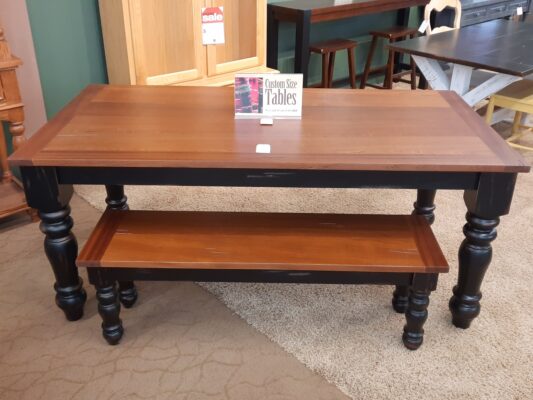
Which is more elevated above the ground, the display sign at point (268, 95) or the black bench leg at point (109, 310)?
the display sign at point (268, 95)

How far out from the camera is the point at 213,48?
3.16 meters

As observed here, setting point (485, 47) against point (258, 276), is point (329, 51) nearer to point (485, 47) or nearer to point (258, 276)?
point (485, 47)


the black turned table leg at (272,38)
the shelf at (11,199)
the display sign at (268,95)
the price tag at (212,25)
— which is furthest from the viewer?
the black turned table leg at (272,38)

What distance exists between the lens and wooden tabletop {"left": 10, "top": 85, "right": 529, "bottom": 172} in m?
1.57

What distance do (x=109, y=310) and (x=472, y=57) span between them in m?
2.37

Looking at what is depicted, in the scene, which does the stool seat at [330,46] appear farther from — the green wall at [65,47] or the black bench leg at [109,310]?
the black bench leg at [109,310]

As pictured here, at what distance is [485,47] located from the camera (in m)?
3.17

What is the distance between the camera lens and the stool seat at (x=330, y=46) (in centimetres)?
396

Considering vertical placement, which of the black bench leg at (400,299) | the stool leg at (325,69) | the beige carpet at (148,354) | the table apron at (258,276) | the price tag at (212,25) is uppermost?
the price tag at (212,25)

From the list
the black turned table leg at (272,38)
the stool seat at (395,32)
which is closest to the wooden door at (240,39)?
the black turned table leg at (272,38)

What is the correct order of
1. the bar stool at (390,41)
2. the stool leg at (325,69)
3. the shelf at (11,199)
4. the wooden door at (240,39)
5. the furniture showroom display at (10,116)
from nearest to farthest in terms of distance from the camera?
the furniture showroom display at (10,116) → the shelf at (11,199) → the wooden door at (240,39) → the stool leg at (325,69) → the bar stool at (390,41)

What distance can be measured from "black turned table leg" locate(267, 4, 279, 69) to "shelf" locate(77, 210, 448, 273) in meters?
2.39

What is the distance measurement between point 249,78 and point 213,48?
4.79 feet

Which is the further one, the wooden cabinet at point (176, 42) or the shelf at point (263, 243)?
the wooden cabinet at point (176, 42)
